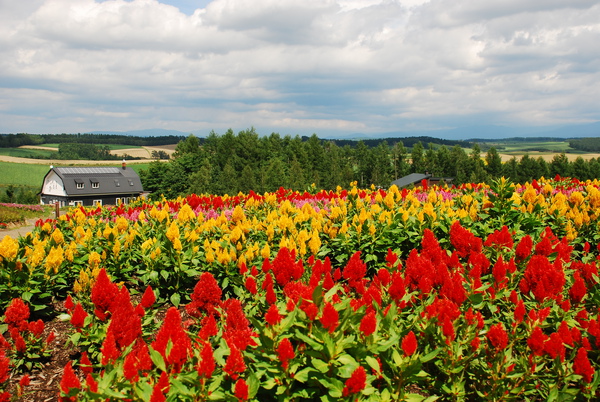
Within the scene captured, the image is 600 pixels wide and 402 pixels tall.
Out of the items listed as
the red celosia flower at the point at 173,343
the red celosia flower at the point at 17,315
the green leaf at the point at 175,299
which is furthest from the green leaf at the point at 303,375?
the green leaf at the point at 175,299

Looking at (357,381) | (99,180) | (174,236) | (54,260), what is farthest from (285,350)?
(99,180)

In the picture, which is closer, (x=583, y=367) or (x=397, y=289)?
(x=583, y=367)

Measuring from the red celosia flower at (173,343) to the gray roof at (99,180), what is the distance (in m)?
73.5

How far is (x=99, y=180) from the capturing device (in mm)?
72188

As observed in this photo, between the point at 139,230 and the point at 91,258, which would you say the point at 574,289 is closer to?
the point at 91,258

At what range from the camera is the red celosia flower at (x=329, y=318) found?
Answer: 8.41 ft

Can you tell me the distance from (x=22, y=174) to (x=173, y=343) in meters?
109

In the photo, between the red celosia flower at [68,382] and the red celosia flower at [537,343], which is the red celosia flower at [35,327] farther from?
the red celosia flower at [537,343]

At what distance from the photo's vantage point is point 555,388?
2887 mm

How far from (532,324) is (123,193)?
77.3 meters

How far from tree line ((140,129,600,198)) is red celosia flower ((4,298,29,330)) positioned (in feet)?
207

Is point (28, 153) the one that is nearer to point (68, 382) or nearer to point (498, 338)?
point (68, 382)

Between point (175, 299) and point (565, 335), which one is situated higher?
point (565, 335)

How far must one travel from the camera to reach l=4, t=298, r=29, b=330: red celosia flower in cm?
403
